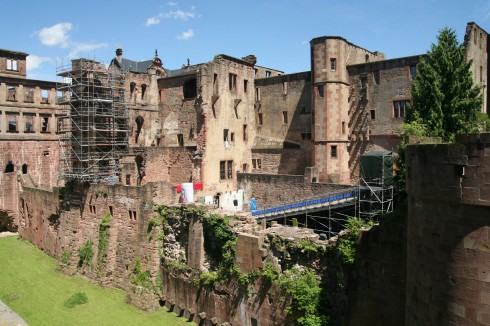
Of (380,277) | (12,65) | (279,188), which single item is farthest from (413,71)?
(12,65)

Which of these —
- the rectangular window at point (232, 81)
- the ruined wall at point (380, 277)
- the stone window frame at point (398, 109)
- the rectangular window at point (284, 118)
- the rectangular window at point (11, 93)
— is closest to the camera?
the ruined wall at point (380, 277)

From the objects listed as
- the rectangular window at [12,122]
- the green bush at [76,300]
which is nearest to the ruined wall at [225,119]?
the green bush at [76,300]

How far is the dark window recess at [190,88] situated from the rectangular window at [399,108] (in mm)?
15683

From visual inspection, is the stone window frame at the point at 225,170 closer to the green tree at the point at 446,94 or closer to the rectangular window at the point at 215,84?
the rectangular window at the point at 215,84

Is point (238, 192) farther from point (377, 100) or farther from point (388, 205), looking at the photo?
point (388, 205)

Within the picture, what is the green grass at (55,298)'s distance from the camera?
20.8m

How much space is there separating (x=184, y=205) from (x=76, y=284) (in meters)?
8.83

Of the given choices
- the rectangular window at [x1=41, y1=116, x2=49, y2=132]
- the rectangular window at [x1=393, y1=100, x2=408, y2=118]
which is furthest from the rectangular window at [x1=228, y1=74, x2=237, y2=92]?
Result: the rectangular window at [x1=41, y1=116, x2=49, y2=132]

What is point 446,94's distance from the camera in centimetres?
2306

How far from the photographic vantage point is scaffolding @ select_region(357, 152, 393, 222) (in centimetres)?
2230

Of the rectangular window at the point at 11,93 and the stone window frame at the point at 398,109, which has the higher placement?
the rectangular window at the point at 11,93

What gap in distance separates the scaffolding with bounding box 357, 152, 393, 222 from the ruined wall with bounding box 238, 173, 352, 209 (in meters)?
1.94

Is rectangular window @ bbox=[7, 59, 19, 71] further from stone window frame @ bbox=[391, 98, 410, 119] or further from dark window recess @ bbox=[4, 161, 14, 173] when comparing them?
stone window frame @ bbox=[391, 98, 410, 119]

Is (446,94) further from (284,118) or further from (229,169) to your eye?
(229,169)
